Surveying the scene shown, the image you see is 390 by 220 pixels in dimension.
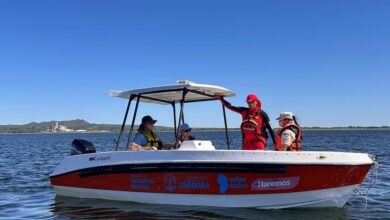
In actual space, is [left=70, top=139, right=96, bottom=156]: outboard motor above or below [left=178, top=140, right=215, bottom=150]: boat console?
below

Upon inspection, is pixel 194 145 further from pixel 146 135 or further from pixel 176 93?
pixel 176 93

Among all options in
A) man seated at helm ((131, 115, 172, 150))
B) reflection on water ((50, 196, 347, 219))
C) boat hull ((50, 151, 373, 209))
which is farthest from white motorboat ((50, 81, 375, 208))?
man seated at helm ((131, 115, 172, 150))

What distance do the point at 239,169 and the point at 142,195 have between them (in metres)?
2.12

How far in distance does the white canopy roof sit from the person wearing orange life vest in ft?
5.28

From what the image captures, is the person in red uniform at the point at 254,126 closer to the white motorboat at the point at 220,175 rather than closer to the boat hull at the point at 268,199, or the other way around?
the white motorboat at the point at 220,175

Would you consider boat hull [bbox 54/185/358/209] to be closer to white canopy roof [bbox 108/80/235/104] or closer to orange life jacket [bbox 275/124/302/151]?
orange life jacket [bbox 275/124/302/151]

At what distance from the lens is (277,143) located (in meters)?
7.39

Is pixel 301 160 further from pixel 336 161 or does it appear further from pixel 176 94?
pixel 176 94

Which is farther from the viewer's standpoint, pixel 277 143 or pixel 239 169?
pixel 277 143

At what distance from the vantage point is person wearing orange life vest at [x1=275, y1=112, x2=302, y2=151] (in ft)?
23.3

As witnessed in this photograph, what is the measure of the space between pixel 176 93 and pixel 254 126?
2.06 metres

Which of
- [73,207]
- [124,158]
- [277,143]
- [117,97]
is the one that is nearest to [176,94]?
[117,97]

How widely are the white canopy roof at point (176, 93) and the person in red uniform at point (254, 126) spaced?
0.98 metres

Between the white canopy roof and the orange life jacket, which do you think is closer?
the orange life jacket
